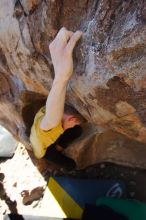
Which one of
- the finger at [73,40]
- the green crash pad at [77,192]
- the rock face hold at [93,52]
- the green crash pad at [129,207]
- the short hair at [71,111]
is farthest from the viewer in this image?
the green crash pad at [77,192]

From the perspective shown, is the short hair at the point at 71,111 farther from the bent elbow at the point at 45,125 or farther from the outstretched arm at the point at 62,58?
the outstretched arm at the point at 62,58

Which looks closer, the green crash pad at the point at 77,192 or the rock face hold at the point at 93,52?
the rock face hold at the point at 93,52

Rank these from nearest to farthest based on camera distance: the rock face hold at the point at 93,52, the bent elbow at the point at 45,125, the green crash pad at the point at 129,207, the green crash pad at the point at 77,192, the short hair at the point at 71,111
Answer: the rock face hold at the point at 93,52 → the bent elbow at the point at 45,125 → the short hair at the point at 71,111 → the green crash pad at the point at 129,207 → the green crash pad at the point at 77,192

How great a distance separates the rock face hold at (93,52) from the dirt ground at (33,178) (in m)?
0.80

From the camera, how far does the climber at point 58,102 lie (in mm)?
1841

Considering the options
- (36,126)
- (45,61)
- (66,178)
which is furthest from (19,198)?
(45,61)

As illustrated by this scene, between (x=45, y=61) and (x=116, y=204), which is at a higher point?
(x=45, y=61)

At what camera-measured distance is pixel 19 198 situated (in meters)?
3.23

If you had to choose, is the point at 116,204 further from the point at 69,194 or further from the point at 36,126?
the point at 36,126

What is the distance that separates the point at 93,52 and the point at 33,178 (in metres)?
1.68

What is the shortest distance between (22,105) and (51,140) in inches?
17.1

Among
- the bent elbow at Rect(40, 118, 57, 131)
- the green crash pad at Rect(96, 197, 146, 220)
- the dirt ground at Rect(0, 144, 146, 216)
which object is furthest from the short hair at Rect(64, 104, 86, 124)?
the dirt ground at Rect(0, 144, 146, 216)

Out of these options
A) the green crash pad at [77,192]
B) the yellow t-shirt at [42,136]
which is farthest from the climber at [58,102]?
the green crash pad at [77,192]

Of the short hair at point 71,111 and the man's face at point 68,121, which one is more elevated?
the short hair at point 71,111
